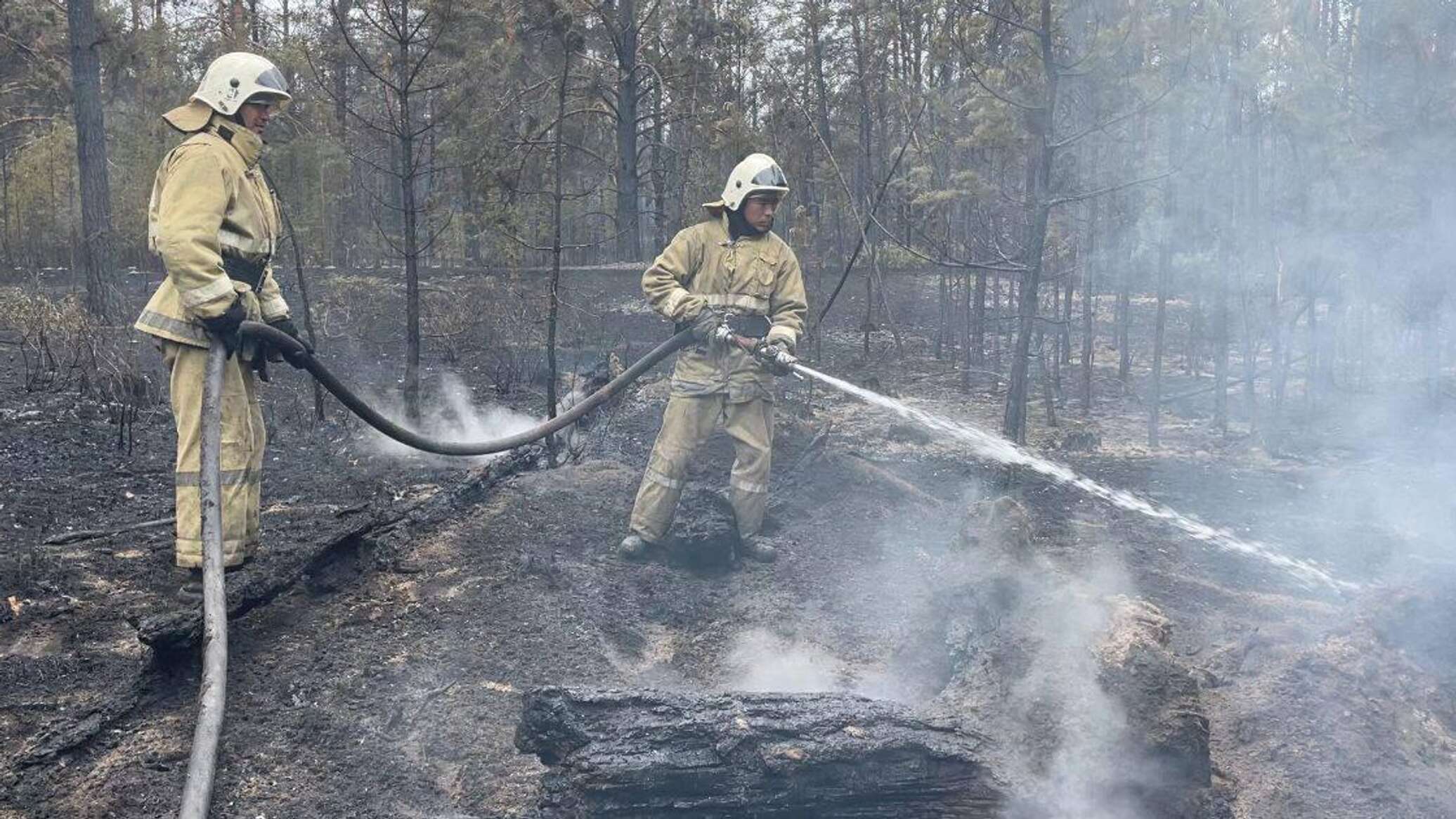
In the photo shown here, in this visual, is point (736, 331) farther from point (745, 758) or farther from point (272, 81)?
point (745, 758)

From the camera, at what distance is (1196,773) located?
360 cm

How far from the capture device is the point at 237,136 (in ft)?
16.0

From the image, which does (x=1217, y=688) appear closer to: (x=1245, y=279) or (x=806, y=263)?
(x=1245, y=279)

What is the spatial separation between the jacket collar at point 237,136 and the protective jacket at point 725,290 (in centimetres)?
209

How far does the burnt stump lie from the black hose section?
2177 mm

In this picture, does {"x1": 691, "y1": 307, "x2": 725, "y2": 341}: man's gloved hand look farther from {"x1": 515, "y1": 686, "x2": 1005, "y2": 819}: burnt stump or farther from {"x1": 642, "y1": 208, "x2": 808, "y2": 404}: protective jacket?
{"x1": 515, "y1": 686, "x2": 1005, "y2": 819}: burnt stump

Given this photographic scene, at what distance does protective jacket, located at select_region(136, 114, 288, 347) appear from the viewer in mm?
4621

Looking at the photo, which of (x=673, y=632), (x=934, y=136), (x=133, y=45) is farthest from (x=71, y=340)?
(x=934, y=136)

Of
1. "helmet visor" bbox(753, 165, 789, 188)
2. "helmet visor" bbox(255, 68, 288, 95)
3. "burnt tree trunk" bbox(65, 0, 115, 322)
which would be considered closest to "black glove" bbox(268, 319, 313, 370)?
"helmet visor" bbox(255, 68, 288, 95)

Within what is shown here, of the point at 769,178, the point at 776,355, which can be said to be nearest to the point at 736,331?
the point at 776,355

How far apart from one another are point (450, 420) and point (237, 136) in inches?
194

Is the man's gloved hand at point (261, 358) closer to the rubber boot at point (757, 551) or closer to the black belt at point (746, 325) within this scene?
the black belt at point (746, 325)

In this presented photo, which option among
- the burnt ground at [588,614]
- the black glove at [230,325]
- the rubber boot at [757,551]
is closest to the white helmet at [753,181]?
the burnt ground at [588,614]

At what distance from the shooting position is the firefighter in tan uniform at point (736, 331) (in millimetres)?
6000
